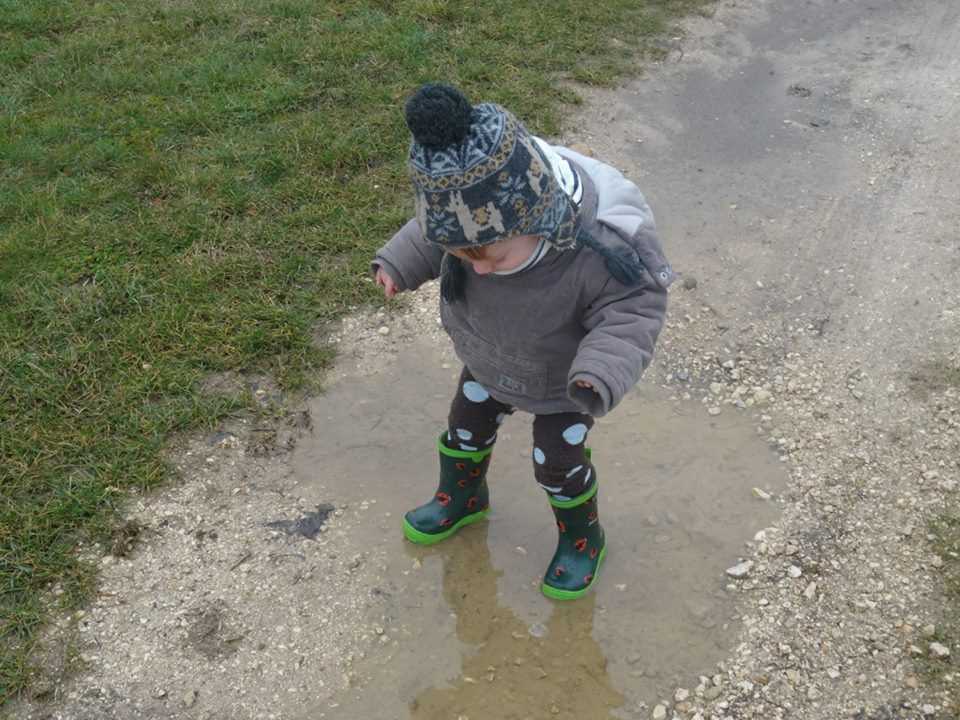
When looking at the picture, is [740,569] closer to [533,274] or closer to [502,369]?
[502,369]

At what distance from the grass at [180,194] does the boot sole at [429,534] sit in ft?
2.78

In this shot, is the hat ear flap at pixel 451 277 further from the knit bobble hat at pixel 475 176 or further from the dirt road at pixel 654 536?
the dirt road at pixel 654 536

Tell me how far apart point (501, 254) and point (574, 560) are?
1.19m

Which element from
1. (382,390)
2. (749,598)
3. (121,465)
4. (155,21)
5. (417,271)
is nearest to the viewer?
(417,271)

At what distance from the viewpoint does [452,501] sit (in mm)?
3184

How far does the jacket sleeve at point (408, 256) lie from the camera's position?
2652 millimetres

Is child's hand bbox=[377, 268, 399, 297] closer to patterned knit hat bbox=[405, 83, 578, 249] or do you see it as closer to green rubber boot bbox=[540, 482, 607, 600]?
patterned knit hat bbox=[405, 83, 578, 249]

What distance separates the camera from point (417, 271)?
2.68m

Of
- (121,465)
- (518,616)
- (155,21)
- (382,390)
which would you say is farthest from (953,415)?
(155,21)

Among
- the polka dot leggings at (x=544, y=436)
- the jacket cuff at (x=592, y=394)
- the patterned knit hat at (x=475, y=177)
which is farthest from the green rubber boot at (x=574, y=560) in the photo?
the patterned knit hat at (x=475, y=177)

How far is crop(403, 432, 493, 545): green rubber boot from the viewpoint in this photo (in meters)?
3.09

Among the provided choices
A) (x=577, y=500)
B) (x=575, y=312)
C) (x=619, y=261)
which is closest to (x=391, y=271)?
(x=575, y=312)

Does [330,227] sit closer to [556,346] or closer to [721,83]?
[556,346]

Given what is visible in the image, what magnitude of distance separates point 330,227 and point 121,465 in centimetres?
153
